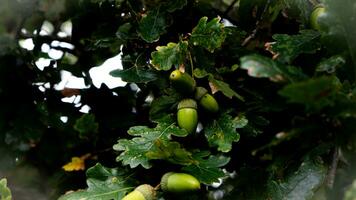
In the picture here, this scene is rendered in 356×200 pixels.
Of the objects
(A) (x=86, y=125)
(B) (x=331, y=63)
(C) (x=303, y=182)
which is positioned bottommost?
(A) (x=86, y=125)

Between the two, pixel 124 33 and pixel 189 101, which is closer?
pixel 189 101

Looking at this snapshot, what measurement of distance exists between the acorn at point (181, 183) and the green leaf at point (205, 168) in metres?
0.02

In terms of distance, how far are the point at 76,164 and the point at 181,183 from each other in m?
0.42

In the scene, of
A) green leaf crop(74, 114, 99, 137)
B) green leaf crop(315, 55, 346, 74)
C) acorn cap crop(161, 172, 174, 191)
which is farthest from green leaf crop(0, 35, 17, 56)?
green leaf crop(315, 55, 346, 74)

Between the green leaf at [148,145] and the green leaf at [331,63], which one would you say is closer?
the green leaf at [331,63]

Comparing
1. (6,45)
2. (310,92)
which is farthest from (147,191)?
(6,45)

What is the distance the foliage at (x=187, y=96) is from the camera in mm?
730

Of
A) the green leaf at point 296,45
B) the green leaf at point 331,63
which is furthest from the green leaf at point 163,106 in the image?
the green leaf at point 331,63

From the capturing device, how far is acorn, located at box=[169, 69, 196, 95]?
94 centimetres

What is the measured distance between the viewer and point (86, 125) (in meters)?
1.16

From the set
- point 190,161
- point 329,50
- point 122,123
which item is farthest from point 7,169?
point 329,50

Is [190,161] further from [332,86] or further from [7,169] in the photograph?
[7,169]

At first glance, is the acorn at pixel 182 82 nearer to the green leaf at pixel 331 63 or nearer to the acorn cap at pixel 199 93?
the acorn cap at pixel 199 93

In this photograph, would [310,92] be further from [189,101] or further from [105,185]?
[105,185]
